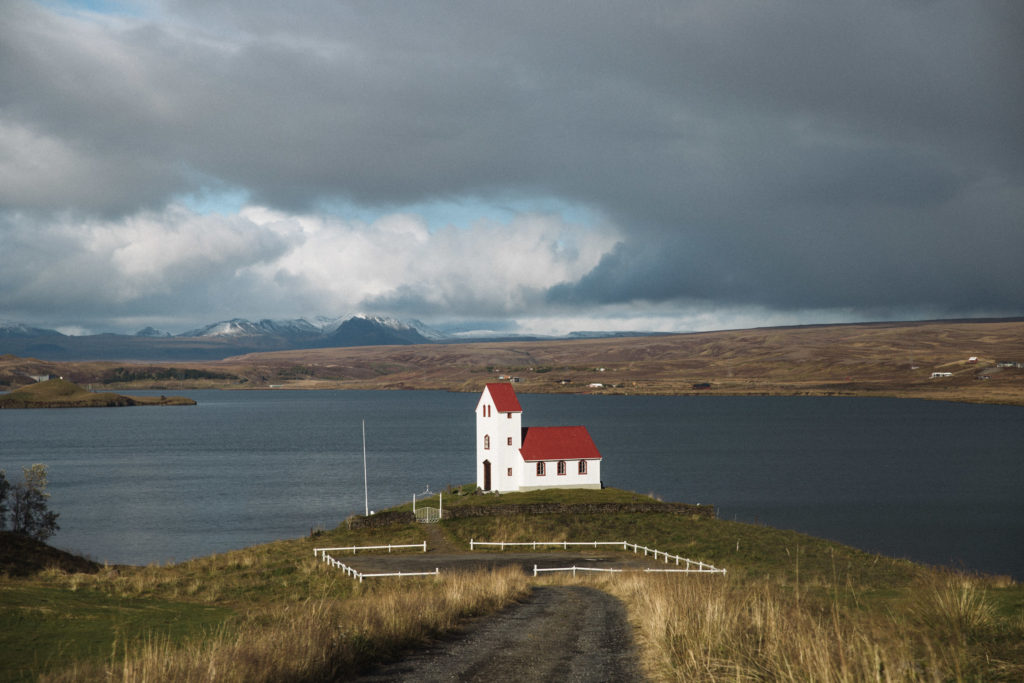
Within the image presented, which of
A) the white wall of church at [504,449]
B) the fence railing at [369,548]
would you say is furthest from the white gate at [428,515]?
the white wall of church at [504,449]

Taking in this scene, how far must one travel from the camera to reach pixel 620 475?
283 ft

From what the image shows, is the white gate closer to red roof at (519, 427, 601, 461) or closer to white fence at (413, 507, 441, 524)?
white fence at (413, 507, 441, 524)

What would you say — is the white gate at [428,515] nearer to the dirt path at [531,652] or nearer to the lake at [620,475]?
the lake at [620,475]

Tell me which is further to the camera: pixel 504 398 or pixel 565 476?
pixel 504 398

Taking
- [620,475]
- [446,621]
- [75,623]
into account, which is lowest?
[620,475]

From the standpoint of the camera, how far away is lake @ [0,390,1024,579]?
194 ft

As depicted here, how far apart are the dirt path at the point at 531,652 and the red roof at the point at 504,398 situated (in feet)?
129

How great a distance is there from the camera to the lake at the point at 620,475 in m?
59.1

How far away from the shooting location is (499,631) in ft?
51.3

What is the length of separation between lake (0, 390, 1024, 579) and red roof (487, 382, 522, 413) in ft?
56.0

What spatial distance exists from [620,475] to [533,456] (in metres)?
31.3

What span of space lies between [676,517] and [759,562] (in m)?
11.5

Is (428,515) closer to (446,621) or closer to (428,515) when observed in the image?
(428,515)

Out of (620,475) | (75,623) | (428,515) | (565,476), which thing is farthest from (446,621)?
(620,475)
